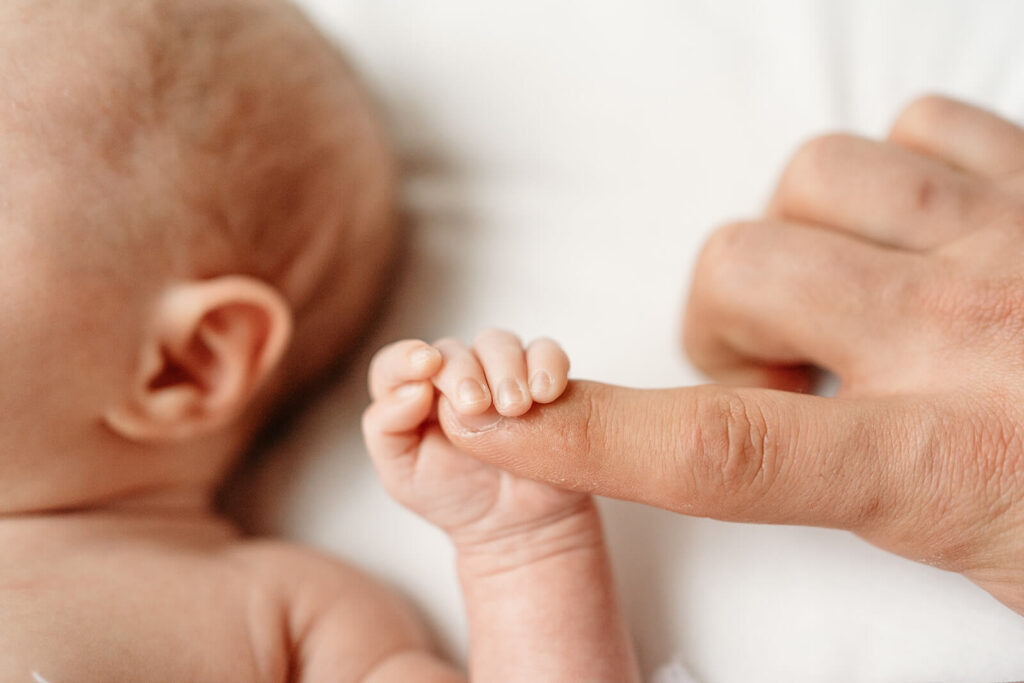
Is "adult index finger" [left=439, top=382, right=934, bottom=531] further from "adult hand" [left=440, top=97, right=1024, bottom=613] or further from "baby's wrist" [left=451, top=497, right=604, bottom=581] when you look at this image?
"baby's wrist" [left=451, top=497, right=604, bottom=581]

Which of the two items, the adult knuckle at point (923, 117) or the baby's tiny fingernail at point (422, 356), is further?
the adult knuckle at point (923, 117)

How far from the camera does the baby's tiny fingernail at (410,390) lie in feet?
2.40

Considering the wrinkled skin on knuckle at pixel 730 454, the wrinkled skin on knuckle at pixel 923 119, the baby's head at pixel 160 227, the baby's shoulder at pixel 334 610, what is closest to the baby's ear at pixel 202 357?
the baby's head at pixel 160 227

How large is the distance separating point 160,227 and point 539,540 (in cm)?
52

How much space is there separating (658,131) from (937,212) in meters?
0.45

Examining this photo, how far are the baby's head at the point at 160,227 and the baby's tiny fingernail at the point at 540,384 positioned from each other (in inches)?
16.0

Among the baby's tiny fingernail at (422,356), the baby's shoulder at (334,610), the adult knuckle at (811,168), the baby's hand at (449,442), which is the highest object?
the adult knuckle at (811,168)

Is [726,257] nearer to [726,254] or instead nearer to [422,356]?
[726,254]

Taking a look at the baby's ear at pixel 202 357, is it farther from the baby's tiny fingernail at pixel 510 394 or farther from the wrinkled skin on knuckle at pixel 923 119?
the wrinkled skin on knuckle at pixel 923 119

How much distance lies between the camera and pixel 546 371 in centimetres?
67

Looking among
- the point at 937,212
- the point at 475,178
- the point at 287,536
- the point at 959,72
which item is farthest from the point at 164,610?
the point at 959,72

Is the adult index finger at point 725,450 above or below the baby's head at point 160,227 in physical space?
below

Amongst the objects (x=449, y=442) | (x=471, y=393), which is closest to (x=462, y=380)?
(x=471, y=393)

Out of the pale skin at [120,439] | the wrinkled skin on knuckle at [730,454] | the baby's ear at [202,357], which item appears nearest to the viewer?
the wrinkled skin on knuckle at [730,454]
